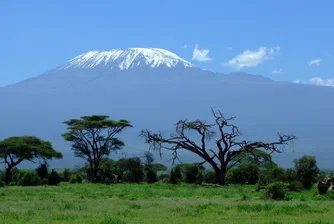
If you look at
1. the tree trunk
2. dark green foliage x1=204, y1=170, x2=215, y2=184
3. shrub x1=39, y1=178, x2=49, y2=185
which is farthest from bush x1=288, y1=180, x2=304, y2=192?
shrub x1=39, y1=178, x2=49, y2=185

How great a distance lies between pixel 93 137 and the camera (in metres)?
54.3

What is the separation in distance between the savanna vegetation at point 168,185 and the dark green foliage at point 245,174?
86 mm

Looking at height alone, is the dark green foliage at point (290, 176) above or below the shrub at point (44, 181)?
below

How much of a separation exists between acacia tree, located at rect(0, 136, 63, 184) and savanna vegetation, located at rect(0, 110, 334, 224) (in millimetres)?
83

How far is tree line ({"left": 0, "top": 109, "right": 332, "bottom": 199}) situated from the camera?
4269 cm

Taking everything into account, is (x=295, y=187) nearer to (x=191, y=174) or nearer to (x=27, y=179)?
(x=191, y=174)

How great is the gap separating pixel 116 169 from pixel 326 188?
28.5m

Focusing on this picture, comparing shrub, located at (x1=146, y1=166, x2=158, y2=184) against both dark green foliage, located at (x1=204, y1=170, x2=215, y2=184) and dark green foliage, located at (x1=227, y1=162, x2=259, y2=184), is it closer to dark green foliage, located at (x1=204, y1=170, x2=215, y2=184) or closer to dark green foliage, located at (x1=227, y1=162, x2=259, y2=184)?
dark green foliage, located at (x1=204, y1=170, x2=215, y2=184)

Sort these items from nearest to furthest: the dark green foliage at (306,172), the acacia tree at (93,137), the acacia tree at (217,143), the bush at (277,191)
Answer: the bush at (277,191) < the dark green foliage at (306,172) < the acacia tree at (217,143) < the acacia tree at (93,137)

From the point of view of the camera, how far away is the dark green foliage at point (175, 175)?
4725 centimetres

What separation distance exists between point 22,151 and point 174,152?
13.6 m

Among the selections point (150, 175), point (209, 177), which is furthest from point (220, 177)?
point (150, 175)

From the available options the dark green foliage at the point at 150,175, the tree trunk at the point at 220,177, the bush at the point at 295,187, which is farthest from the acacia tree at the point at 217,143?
the bush at the point at 295,187

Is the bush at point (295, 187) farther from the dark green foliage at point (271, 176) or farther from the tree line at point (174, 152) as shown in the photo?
the tree line at point (174, 152)
